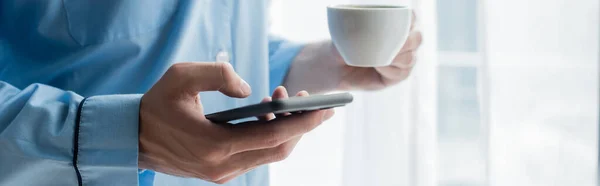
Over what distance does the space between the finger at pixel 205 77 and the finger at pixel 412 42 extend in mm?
296

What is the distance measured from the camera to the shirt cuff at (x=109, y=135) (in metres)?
0.66

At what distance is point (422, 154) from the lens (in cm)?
141

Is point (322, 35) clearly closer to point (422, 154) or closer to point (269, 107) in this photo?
point (422, 154)

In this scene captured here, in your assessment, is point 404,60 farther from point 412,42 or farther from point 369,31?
point 369,31

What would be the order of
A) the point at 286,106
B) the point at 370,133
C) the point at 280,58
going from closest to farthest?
1. the point at 286,106
2. the point at 280,58
3. the point at 370,133

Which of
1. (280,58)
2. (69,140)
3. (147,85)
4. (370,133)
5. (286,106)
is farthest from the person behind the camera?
(370,133)

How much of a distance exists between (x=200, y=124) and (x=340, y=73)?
1.02 feet

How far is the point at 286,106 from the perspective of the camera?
1.88 feet

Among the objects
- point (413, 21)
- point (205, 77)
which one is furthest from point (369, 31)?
point (205, 77)

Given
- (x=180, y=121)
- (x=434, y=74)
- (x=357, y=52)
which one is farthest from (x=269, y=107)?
(x=434, y=74)

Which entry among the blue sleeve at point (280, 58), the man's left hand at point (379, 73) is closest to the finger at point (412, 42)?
the man's left hand at point (379, 73)

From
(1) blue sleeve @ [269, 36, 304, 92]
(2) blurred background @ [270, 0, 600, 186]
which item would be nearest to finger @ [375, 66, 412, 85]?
(1) blue sleeve @ [269, 36, 304, 92]

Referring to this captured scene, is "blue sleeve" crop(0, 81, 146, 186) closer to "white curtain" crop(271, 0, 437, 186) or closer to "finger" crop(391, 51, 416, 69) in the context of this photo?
"finger" crop(391, 51, 416, 69)

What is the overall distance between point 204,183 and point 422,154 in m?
0.64
